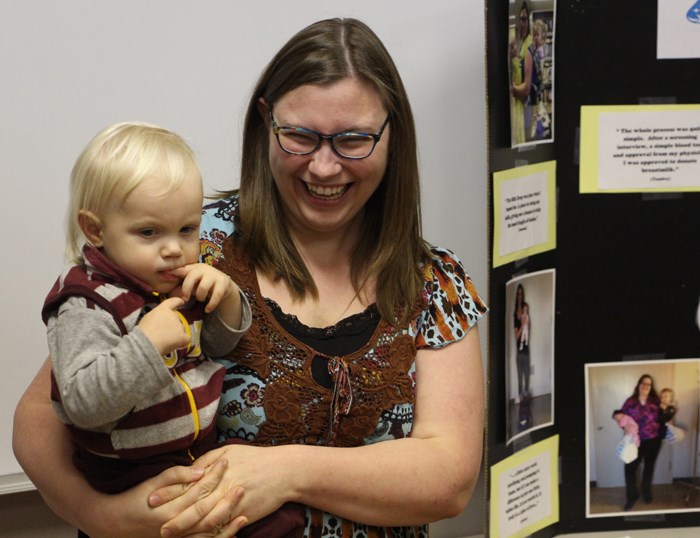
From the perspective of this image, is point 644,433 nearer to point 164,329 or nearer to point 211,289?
point 211,289

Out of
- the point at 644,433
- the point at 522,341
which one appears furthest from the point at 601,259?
the point at 644,433

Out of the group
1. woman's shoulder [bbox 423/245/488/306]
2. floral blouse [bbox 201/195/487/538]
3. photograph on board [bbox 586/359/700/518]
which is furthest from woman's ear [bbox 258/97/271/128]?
photograph on board [bbox 586/359/700/518]

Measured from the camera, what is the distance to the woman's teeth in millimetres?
1754

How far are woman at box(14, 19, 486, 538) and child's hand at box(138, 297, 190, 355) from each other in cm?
27

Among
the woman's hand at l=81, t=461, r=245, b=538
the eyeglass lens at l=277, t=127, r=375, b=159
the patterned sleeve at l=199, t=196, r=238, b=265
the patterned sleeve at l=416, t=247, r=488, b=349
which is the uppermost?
the eyeglass lens at l=277, t=127, r=375, b=159

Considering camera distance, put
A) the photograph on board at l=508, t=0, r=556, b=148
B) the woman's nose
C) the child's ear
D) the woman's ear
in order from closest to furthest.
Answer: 1. the child's ear
2. the woman's nose
3. the woman's ear
4. the photograph on board at l=508, t=0, r=556, b=148

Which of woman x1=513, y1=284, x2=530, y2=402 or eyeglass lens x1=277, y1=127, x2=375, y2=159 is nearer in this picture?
eyeglass lens x1=277, y1=127, x2=375, y2=159

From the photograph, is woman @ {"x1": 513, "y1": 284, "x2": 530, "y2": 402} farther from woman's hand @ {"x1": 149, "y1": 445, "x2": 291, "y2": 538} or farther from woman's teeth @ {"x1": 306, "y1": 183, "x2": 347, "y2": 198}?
woman's hand @ {"x1": 149, "y1": 445, "x2": 291, "y2": 538}

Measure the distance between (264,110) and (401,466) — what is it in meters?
0.77

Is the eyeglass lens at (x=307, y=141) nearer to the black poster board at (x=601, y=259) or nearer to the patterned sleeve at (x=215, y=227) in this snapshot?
the patterned sleeve at (x=215, y=227)

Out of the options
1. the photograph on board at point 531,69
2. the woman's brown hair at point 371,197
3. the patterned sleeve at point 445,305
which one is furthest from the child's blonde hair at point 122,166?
the photograph on board at point 531,69

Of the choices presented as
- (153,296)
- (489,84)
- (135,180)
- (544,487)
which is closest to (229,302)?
(153,296)

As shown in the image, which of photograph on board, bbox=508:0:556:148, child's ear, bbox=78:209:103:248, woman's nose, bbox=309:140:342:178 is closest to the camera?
child's ear, bbox=78:209:103:248

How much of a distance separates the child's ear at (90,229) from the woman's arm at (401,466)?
0.43 metres
